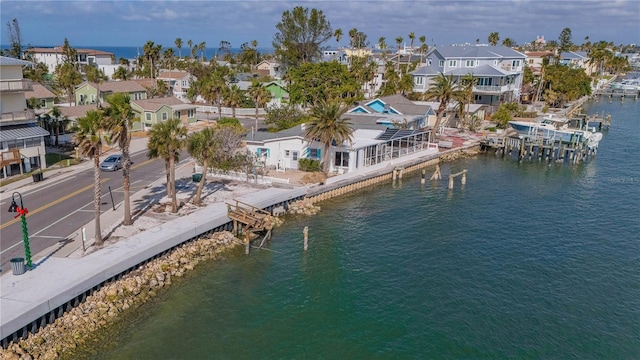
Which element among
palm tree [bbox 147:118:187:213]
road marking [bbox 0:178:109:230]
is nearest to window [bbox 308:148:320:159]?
palm tree [bbox 147:118:187:213]

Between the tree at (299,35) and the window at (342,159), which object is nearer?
the window at (342,159)

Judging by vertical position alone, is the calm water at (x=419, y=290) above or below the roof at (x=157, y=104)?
below

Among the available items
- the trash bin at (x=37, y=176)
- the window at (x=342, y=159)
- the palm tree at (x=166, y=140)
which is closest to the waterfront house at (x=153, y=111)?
the trash bin at (x=37, y=176)

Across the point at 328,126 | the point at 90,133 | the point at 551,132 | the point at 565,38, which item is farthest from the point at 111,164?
the point at 565,38

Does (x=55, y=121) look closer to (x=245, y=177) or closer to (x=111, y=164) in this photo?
(x=111, y=164)

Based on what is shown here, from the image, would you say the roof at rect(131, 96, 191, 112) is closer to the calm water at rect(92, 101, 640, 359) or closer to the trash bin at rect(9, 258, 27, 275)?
the calm water at rect(92, 101, 640, 359)

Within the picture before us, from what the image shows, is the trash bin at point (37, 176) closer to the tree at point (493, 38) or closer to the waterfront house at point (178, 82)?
the waterfront house at point (178, 82)

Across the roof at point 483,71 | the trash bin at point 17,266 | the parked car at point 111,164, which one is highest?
the roof at point 483,71
